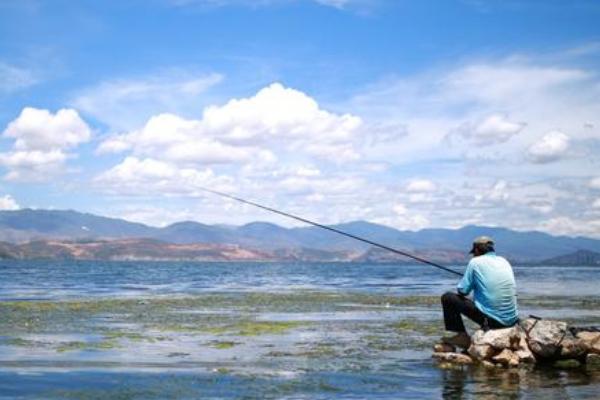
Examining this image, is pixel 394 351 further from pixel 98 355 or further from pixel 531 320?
pixel 98 355

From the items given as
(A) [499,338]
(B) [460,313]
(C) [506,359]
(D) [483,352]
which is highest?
(B) [460,313]

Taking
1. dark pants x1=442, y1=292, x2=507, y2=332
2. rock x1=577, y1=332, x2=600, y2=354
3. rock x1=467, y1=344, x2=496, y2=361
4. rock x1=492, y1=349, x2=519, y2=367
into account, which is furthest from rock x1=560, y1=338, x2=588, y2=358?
rock x1=467, y1=344, x2=496, y2=361

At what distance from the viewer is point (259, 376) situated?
546 inches

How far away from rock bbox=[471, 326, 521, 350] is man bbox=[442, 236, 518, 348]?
368 millimetres

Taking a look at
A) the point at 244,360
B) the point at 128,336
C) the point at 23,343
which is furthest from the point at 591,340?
the point at 23,343

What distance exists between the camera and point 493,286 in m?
15.6

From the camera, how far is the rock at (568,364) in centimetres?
1522

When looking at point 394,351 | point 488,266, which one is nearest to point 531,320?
point 488,266

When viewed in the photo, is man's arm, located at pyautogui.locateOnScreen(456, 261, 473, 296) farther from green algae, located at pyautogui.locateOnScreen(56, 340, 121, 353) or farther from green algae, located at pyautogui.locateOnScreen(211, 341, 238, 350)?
green algae, located at pyautogui.locateOnScreen(56, 340, 121, 353)

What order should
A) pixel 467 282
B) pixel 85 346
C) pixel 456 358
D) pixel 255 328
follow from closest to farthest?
pixel 456 358, pixel 467 282, pixel 85 346, pixel 255 328

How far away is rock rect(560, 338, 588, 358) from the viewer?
600 inches

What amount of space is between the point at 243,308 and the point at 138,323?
9.06 metres

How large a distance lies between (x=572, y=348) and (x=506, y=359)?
1540mm

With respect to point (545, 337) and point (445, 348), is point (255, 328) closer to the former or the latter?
point (445, 348)
